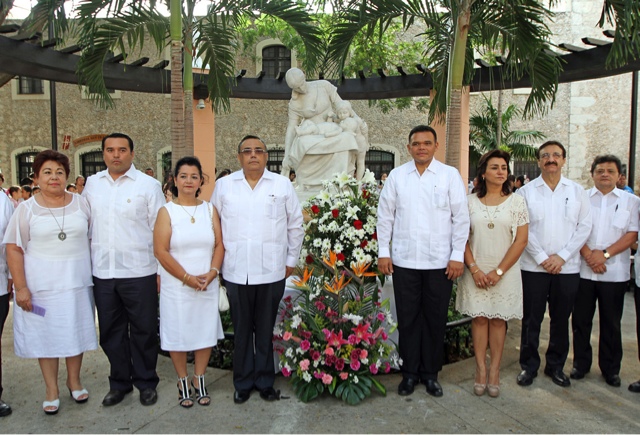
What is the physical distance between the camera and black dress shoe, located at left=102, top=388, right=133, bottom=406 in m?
3.32

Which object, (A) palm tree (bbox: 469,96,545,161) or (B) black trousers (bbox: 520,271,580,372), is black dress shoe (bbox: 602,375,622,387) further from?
(A) palm tree (bbox: 469,96,545,161)

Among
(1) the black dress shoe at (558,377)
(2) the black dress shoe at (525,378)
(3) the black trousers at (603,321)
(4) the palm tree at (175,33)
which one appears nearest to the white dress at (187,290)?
(2) the black dress shoe at (525,378)

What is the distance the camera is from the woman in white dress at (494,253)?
10.9ft

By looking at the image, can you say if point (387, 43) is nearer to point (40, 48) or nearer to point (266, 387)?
point (40, 48)

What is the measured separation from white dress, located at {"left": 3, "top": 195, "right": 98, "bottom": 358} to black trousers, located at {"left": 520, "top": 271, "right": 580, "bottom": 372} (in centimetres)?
311

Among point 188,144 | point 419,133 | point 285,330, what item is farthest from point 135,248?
point 188,144

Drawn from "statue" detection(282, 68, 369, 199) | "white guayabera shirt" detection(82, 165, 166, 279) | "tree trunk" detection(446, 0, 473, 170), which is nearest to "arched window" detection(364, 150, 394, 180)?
"tree trunk" detection(446, 0, 473, 170)

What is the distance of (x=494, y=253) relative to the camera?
3354 millimetres

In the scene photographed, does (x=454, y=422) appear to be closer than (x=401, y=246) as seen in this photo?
Yes

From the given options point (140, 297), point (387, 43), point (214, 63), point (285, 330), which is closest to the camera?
point (140, 297)

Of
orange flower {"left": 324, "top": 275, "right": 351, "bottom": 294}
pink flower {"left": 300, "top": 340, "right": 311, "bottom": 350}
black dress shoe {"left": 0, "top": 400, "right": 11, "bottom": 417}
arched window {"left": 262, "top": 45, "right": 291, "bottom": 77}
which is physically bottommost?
black dress shoe {"left": 0, "top": 400, "right": 11, "bottom": 417}

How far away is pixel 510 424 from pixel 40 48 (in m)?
8.71

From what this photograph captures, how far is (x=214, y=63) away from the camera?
26.6 ft

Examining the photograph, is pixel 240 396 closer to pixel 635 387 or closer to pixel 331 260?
pixel 331 260
